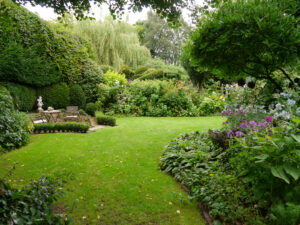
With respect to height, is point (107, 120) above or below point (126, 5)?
below

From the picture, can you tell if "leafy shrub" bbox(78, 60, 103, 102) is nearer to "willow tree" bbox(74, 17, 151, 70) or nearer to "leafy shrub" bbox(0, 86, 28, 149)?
"willow tree" bbox(74, 17, 151, 70)

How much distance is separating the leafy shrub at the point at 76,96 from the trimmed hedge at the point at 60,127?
15.5 feet

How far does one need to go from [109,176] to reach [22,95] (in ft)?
27.0

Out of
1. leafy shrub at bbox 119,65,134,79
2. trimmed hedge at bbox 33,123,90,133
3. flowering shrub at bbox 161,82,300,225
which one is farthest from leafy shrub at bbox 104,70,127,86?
flowering shrub at bbox 161,82,300,225

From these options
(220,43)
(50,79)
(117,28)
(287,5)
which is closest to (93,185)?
(220,43)

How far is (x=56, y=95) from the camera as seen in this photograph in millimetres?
11719

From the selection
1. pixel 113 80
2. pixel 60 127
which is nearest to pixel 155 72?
pixel 113 80

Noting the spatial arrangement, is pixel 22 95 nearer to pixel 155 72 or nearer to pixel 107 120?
pixel 107 120

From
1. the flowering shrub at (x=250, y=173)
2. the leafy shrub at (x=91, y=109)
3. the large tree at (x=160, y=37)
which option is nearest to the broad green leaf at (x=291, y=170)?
the flowering shrub at (x=250, y=173)

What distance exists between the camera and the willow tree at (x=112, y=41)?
53.8 ft

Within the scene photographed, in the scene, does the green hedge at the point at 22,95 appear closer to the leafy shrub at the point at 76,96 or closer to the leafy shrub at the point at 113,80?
the leafy shrub at the point at 76,96

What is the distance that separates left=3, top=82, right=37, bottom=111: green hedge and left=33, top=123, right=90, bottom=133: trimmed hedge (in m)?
2.56

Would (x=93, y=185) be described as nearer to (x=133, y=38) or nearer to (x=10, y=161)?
(x=10, y=161)

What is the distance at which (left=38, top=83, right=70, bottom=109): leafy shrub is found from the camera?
1142cm
